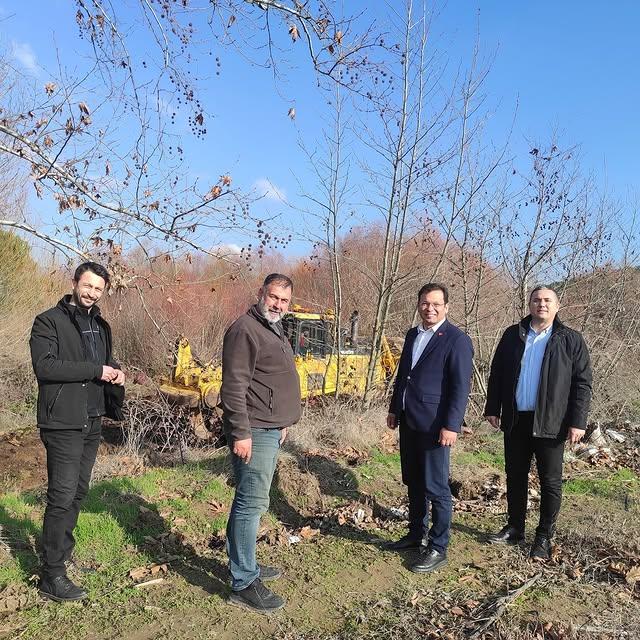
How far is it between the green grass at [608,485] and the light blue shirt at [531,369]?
92.2 inches

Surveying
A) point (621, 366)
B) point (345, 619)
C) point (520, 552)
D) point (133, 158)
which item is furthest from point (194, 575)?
point (621, 366)

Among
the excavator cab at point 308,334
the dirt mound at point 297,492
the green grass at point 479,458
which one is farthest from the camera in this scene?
the excavator cab at point 308,334

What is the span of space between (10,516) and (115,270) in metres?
2.13

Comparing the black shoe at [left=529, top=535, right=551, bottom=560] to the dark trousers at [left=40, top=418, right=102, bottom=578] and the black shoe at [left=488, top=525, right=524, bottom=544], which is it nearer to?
the black shoe at [left=488, top=525, right=524, bottom=544]

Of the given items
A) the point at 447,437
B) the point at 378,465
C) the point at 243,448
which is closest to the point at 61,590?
the point at 243,448

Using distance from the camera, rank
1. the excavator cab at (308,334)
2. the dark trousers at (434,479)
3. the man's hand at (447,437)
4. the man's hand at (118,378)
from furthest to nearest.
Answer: the excavator cab at (308,334) < the dark trousers at (434,479) < the man's hand at (447,437) < the man's hand at (118,378)

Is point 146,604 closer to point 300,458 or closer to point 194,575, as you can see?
point 194,575

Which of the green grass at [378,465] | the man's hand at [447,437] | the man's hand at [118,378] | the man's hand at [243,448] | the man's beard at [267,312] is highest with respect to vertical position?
the man's beard at [267,312]

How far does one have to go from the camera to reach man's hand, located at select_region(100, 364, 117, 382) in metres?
3.66

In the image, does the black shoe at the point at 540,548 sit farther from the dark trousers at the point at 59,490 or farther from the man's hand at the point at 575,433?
the dark trousers at the point at 59,490

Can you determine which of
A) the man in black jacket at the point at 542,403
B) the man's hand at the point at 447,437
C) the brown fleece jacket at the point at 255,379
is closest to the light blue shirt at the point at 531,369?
the man in black jacket at the point at 542,403

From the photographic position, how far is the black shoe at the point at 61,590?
3.56m

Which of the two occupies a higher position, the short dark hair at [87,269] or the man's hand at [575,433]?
the short dark hair at [87,269]

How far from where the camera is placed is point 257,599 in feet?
11.7
